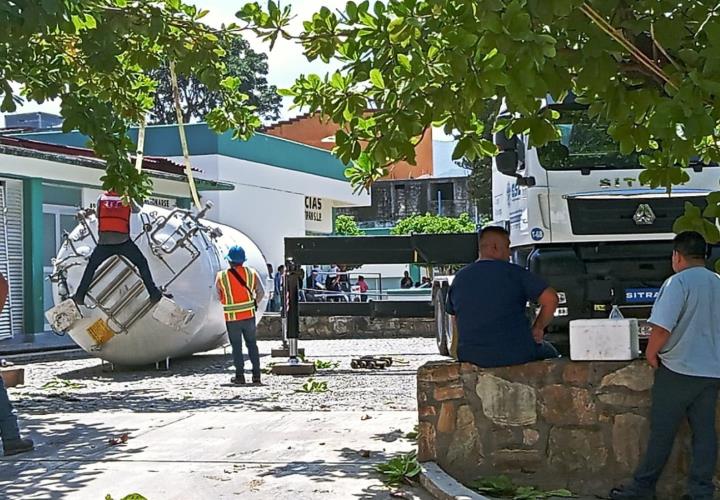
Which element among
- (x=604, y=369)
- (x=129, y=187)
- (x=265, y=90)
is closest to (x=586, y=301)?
(x=604, y=369)

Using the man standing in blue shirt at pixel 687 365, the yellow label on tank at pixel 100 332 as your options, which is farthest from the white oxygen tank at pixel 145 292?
the man standing in blue shirt at pixel 687 365

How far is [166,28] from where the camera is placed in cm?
969

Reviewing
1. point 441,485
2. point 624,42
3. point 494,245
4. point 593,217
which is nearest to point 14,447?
point 441,485

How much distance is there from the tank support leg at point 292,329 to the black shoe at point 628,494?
8.13m

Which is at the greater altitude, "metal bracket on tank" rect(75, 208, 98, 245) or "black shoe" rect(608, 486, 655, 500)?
"metal bracket on tank" rect(75, 208, 98, 245)

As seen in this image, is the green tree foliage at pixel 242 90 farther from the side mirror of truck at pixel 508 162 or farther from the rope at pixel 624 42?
the rope at pixel 624 42

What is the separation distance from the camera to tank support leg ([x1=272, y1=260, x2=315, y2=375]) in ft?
47.0

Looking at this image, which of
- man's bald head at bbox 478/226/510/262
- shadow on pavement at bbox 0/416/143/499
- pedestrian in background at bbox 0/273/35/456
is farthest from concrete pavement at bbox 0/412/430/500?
man's bald head at bbox 478/226/510/262

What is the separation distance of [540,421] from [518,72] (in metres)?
3.03

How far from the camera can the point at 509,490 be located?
6.70 metres

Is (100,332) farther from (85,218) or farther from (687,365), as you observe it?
(687,365)

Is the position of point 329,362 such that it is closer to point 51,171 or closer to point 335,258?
point 335,258

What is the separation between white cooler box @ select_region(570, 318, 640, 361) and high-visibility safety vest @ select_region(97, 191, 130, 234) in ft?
28.4

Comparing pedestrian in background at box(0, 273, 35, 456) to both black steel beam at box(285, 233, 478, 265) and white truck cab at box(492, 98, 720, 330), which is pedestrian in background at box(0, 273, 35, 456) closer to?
white truck cab at box(492, 98, 720, 330)
